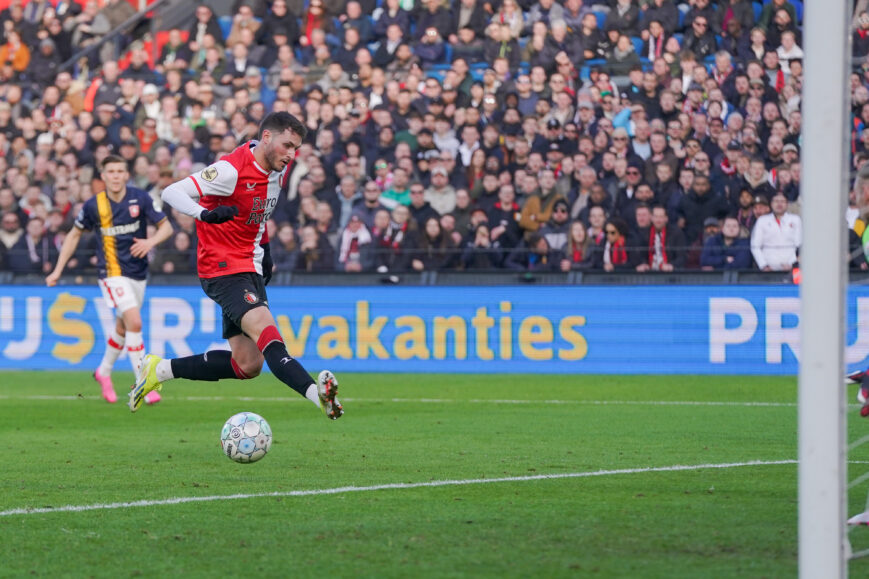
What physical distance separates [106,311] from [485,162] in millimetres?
5378

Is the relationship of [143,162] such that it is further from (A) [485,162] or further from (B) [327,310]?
(A) [485,162]

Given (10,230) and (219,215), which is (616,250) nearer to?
(10,230)

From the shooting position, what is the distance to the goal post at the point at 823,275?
4352 millimetres

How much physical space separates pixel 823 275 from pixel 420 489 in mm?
3346

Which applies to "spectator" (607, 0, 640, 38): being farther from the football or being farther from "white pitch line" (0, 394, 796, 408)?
the football

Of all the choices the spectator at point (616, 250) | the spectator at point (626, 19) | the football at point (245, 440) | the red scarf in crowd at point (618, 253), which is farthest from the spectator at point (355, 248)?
the football at point (245, 440)

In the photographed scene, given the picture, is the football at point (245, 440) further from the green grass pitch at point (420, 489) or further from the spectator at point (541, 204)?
the spectator at point (541, 204)

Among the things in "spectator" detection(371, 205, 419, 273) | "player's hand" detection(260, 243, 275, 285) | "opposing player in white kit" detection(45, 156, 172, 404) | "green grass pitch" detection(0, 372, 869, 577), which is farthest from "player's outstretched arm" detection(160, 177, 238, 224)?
"spectator" detection(371, 205, 419, 273)

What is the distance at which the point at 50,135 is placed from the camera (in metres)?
20.9

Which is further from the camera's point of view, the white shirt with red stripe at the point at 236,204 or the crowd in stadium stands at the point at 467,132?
the crowd in stadium stands at the point at 467,132

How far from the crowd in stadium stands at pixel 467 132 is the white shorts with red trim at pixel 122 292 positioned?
4289mm

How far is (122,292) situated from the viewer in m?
13.3

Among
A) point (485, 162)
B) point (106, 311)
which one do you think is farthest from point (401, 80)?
point (106, 311)

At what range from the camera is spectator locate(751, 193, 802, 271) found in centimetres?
1538
